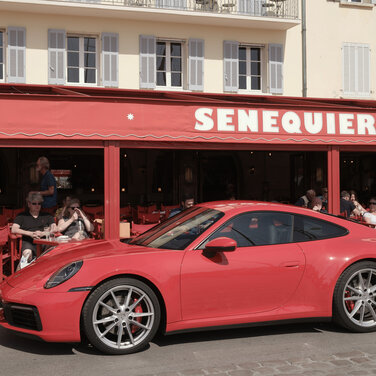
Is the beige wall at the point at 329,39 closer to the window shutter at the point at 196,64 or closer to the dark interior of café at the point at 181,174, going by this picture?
the dark interior of café at the point at 181,174

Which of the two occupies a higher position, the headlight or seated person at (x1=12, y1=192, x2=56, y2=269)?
seated person at (x1=12, y1=192, x2=56, y2=269)

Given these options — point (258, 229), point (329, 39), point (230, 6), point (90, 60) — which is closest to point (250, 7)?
point (230, 6)

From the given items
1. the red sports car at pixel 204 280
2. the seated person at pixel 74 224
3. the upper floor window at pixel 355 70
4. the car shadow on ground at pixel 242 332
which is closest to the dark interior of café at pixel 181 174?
the upper floor window at pixel 355 70

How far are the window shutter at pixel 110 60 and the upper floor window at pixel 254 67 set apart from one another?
3.83m

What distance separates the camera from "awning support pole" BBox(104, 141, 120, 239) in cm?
849

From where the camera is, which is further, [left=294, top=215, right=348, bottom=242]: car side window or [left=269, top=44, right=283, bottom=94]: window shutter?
[left=269, top=44, right=283, bottom=94]: window shutter

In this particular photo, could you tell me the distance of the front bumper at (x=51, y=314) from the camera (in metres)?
4.54

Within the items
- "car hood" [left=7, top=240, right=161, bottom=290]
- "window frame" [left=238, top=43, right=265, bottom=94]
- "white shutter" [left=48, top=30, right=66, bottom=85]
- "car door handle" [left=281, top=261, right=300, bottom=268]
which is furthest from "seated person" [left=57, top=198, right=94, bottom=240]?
"window frame" [left=238, top=43, right=265, bottom=94]

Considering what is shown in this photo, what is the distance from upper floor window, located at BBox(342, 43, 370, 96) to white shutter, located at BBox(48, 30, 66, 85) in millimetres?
10276

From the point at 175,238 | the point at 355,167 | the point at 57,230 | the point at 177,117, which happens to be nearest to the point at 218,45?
the point at 355,167

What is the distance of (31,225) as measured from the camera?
8.01m

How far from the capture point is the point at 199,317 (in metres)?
4.87

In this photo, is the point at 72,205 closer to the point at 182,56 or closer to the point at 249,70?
the point at 182,56

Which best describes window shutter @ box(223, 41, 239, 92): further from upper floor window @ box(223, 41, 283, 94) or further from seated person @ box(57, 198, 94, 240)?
seated person @ box(57, 198, 94, 240)
